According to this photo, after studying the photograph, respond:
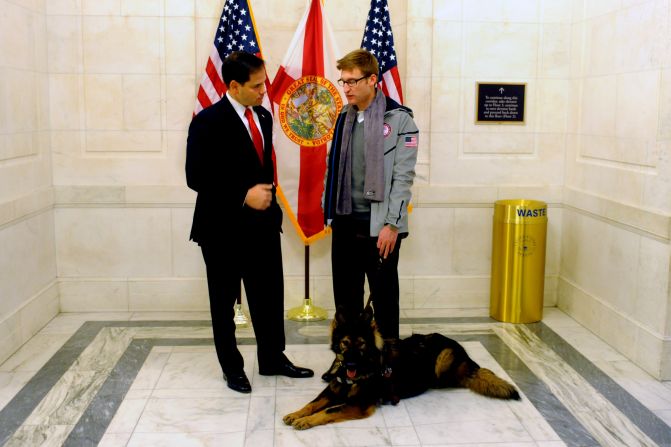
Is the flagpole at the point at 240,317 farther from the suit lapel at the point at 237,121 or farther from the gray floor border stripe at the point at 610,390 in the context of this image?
the gray floor border stripe at the point at 610,390

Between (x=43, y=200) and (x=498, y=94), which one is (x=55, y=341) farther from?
(x=498, y=94)

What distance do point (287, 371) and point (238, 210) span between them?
1.06m

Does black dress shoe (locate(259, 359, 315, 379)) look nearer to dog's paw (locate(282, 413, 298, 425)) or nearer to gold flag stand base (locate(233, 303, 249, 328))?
dog's paw (locate(282, 413, 298, 425))

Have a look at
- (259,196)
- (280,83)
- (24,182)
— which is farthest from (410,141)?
(24,182)

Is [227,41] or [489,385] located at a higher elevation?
[227,41]

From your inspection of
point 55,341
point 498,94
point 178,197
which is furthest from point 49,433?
point 498,94

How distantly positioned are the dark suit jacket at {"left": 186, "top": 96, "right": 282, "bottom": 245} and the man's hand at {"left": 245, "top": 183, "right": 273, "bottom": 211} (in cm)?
6

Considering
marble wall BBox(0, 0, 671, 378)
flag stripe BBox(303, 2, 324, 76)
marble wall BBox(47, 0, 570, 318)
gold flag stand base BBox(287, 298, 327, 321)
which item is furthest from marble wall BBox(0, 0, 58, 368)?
flag stripe BBox(303, 2, 324, 76)

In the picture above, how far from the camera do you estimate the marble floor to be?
3.79 m

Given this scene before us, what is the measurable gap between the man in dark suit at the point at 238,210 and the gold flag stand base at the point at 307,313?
4.26 feet

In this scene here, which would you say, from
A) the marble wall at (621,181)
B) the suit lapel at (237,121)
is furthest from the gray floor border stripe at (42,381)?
the marble wall at (621,181)

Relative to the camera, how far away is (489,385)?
4258 mm

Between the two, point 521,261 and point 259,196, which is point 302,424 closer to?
point 259,196

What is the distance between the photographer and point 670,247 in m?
4.53
